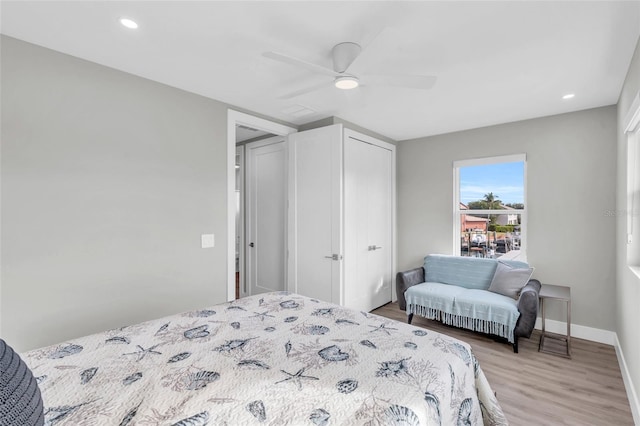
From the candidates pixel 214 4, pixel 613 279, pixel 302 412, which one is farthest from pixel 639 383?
pixel 214 4

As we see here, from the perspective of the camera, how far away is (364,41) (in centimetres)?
190

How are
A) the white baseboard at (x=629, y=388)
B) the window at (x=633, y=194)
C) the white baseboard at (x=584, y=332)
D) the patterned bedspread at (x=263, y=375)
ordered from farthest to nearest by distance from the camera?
the white baseboard at (x=584, y=332)
the window at (x=633, y=194)
the white baseboard at (x=629, y=388)
the patterned bedspread at (x=263, y=375)

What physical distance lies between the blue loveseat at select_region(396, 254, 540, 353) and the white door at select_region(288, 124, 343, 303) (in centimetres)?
93

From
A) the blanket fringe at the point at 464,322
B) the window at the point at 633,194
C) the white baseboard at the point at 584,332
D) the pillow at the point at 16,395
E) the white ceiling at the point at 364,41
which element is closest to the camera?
the pillow at the point at 16,395

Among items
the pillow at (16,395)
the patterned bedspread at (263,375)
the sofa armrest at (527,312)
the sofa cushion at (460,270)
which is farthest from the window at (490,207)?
the pillow at (16,395)

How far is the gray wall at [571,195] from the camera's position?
3.09 meters

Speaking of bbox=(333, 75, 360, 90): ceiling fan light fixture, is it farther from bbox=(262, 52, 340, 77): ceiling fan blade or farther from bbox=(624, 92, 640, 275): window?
bbox=(624, 92, 640, 275): window

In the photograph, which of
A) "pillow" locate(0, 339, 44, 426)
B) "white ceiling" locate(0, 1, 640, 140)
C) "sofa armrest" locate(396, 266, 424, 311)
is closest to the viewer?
"pillow" locate(0, 339, 44, 426)

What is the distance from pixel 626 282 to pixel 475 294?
1.19m

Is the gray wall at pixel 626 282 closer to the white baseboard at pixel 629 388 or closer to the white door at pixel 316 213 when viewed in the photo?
the white baseboard at pixel 629 388

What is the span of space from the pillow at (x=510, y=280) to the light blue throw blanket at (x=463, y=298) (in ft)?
0.25

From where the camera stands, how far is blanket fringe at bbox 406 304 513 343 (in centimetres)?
296

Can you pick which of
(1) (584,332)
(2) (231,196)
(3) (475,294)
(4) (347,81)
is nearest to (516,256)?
(3) (475,294)

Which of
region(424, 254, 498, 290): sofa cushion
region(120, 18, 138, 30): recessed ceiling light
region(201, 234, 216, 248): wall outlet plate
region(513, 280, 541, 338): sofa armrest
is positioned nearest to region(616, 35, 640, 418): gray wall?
region(513, 280, 541, 338): sofa armrest
